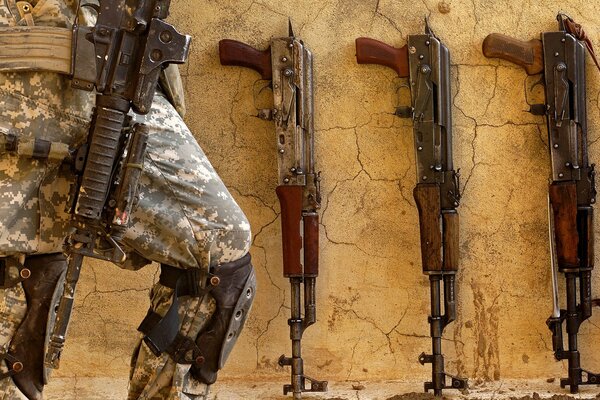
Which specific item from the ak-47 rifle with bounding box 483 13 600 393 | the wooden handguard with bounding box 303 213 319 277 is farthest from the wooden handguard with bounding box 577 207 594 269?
the wooden handguard with bounding box 303 213 319 277

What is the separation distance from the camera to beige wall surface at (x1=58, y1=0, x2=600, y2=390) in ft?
16.9

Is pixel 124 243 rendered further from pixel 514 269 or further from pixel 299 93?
pixel 514 269

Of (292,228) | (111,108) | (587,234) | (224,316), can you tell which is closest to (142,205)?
(111,108)

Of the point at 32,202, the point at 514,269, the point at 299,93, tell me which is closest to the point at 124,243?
the point at 32,202

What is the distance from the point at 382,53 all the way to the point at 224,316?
62.0 inches

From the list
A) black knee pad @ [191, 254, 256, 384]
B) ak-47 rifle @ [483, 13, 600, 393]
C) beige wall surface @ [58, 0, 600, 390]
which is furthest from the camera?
beige wall surface @ [58, 0, 600, 390]

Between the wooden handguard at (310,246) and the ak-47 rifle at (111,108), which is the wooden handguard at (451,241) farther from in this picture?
the ak-47 rifle at (111,108)

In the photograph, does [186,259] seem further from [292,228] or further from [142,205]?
[292,228]

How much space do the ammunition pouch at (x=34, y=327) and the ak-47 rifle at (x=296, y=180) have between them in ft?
4.60

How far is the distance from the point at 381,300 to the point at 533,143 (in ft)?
2.96

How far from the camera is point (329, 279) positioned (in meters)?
5.21

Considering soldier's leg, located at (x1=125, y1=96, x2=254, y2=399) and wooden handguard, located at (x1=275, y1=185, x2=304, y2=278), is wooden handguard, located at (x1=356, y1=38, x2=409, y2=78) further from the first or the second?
soldier's leg, located at (x1=125, y1=96, x2=254, y2=399)

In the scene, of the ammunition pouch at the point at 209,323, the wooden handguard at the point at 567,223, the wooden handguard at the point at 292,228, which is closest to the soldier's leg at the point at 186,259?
the ammunition pouch at the point at 209,323

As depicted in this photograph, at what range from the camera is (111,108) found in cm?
357
